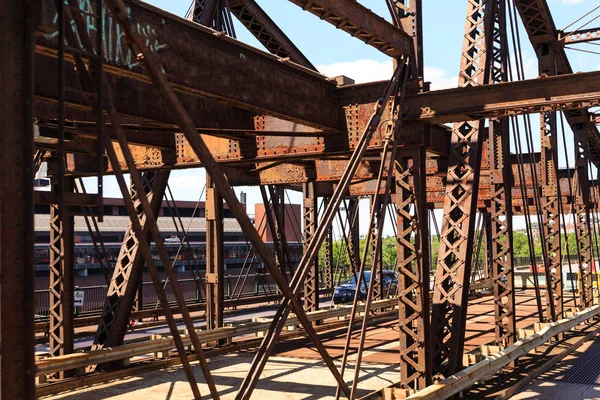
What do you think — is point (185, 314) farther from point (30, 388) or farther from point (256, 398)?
point (256, 398)

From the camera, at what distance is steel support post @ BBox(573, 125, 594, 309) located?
26.1m

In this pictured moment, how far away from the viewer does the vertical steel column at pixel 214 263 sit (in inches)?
697

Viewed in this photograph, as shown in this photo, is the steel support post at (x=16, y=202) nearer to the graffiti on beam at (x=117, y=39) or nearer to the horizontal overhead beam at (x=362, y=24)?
the graffiti on beam at (x=117, y=39)

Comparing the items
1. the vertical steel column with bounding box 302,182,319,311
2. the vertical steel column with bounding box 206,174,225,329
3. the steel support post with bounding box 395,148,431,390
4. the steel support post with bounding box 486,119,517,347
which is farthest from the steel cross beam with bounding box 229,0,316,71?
the vertical steel column with bounding box 302,182,319,311

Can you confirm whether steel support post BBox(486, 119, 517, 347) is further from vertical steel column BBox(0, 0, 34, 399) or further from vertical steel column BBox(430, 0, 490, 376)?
vertical steel column BBox(0, 0, 34, 399)

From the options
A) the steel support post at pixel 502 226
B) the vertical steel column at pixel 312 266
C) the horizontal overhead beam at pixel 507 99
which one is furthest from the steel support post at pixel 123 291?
the vertical steel column at pixel 312 266

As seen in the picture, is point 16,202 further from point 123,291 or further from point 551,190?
point 551,190

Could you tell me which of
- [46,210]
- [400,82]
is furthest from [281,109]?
[46,210]

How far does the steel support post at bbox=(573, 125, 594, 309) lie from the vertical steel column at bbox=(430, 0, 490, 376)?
52.3 feet

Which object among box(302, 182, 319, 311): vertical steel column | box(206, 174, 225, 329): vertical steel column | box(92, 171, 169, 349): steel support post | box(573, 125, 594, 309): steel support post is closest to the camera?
box(92, 171, 169, 349): steel support post

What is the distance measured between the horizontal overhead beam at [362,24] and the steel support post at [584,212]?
18.2m

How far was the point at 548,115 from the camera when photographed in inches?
844

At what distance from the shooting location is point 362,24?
8.62m

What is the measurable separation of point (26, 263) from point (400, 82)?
7195 millimetres
